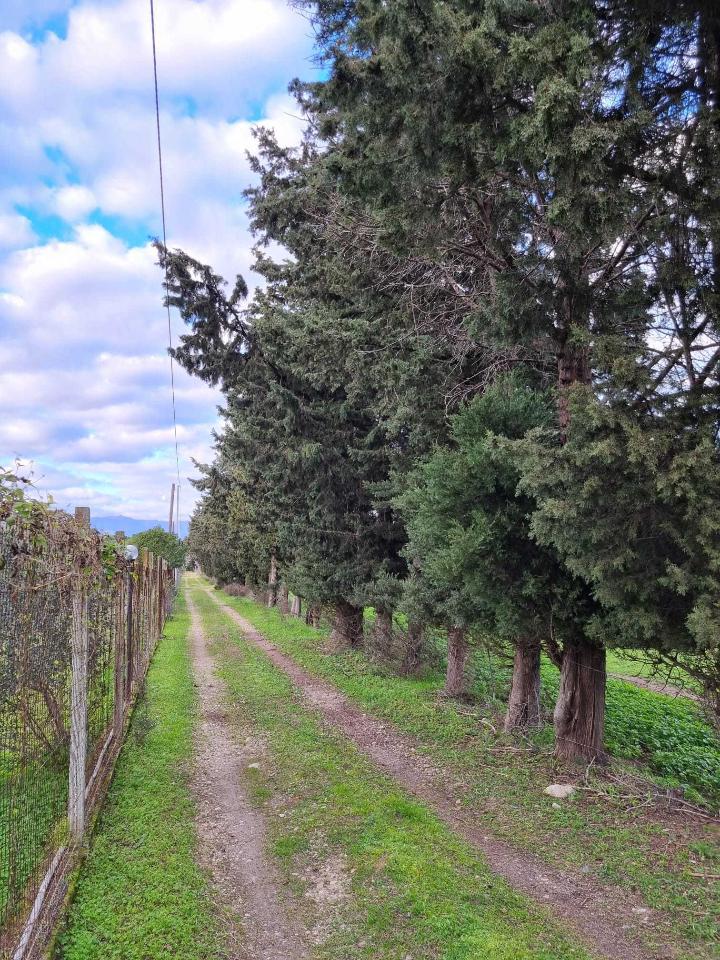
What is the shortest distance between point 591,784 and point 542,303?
15.0ft

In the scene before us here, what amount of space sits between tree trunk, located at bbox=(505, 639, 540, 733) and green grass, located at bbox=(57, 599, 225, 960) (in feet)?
12.8

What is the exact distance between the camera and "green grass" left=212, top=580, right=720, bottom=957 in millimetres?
3969

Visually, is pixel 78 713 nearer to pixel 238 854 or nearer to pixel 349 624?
pixel 238 854

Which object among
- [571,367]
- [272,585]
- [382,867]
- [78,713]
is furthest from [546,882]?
[272,585]

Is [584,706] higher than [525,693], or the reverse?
[584,706]

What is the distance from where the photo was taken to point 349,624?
13.0 m

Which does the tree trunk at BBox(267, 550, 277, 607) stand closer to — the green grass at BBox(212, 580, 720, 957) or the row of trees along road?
the green grass at BBox(212, 580, 720, 957)

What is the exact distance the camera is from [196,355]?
9.71 m

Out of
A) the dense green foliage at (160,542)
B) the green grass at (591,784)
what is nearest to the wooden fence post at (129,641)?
the green grass at (591,784)

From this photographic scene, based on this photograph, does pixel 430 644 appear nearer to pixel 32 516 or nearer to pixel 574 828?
pixel 574 828

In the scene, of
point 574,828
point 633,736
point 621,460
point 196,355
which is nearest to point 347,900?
point 574,828

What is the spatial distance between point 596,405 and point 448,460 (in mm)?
2328

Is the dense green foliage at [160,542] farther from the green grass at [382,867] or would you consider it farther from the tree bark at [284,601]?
the green grass at [382,867]

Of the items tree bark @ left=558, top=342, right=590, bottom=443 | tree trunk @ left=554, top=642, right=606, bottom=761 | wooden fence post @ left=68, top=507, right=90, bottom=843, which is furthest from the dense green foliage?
tree bark @ left=558, top=342, right=590, bottom=443
